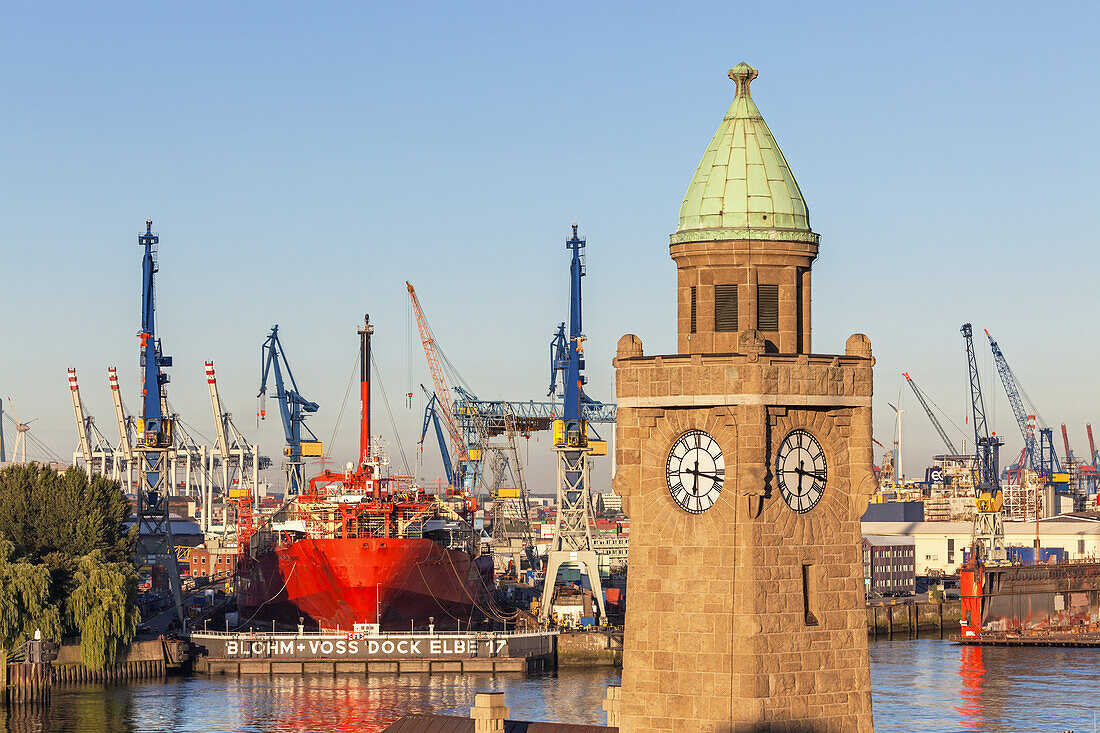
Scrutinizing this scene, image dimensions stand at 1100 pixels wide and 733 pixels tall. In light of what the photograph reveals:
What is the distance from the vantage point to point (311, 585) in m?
124

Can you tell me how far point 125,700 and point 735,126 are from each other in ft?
268

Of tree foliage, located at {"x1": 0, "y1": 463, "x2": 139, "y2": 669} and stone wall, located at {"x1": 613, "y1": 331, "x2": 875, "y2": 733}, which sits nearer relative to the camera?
stone wall, located at {"x1": 613, "y1": 331, "x2": 875, "y2": 733}

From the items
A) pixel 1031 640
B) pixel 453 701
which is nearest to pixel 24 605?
pixel 453 701

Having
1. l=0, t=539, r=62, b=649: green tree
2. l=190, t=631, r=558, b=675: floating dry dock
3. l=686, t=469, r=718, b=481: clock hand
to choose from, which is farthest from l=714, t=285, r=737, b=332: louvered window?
l=190, t=631, r=558, b=675: floating dry dock

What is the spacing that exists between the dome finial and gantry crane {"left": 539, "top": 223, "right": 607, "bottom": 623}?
107 meters

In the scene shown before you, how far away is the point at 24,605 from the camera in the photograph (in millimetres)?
109250

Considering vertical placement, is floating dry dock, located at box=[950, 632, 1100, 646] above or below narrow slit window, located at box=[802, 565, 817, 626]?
below

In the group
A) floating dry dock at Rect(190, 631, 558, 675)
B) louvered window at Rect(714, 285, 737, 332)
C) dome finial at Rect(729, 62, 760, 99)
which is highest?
dome finial at Rect(729, 62, 760, 99)

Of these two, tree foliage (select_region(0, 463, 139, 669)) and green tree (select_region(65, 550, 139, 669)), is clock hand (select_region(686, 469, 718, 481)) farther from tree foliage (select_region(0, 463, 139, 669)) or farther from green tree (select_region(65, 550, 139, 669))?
green tree (select_region(65, 550, 139, 669))

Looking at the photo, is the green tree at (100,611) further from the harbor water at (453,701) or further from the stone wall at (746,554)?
the stone wall at (746,554)

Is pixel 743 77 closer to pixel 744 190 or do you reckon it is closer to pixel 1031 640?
pixel 744 190

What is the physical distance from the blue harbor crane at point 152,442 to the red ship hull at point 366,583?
12.9m

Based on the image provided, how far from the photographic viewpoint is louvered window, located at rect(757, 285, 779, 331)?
28.0 m

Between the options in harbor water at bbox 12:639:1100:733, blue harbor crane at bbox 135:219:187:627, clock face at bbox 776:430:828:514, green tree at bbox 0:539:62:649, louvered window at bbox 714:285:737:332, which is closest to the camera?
clock face at bbox 776:430:828:514
